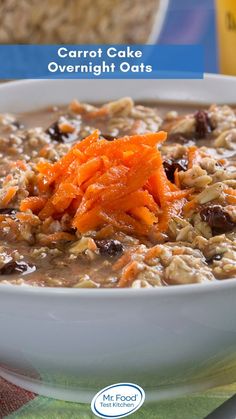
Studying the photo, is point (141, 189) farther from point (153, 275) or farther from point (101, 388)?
point (101, 388)

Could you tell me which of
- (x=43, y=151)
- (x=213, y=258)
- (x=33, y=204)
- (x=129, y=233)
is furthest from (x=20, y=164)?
(x=213, y=258)

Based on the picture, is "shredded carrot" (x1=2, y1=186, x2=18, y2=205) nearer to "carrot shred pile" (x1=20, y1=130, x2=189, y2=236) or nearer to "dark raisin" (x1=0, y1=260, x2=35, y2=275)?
"carrot shred pile" (x1=20, y1=130, x2=189, y2=236)

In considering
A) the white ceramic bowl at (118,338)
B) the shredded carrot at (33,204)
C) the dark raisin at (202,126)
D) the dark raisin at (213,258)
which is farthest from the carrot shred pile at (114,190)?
the dark raisin at (202,126)

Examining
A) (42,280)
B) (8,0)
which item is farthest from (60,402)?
(8,0)

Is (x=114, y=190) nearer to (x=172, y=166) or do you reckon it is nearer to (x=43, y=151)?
(x=172, y=166)

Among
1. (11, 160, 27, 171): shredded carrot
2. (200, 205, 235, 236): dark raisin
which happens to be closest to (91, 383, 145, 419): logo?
(200, 205, 235, 236): dark raisin

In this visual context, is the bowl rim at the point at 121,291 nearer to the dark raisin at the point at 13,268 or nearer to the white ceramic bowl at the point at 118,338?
the white ceramic bowl at the point at 118,338
